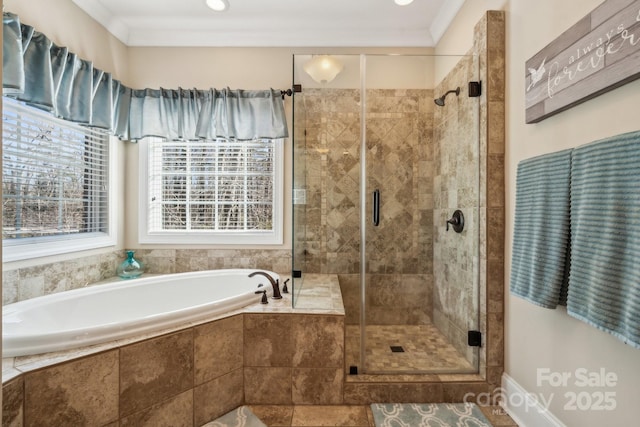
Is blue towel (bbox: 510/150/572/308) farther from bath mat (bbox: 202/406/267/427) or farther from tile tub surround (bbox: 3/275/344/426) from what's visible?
bath mat (bbox: 202/406/267/427)

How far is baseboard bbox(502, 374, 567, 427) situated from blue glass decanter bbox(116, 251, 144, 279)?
2722 mm

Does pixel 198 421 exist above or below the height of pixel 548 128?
below

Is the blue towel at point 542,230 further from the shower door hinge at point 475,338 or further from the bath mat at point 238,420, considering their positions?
the bath mat at point 238,420

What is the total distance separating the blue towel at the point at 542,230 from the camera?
1190 millimetres

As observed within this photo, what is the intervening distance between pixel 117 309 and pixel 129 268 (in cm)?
48

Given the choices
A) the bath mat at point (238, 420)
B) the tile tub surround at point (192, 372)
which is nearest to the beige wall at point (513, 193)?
the tile tub surround at point (192, 372)

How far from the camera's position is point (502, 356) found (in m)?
1.75

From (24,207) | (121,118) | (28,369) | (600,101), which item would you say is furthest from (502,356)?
(121,118)

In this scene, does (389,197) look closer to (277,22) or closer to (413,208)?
(413,208)

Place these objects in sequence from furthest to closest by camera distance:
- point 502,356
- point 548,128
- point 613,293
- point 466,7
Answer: point 466,7 < point 502,356 < point 548,128 < point 613,293

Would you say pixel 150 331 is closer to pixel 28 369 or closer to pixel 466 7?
pixel 28 369

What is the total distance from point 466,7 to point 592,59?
4.46 feet

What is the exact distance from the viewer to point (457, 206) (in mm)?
2064

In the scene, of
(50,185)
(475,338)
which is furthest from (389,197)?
(50,185)
